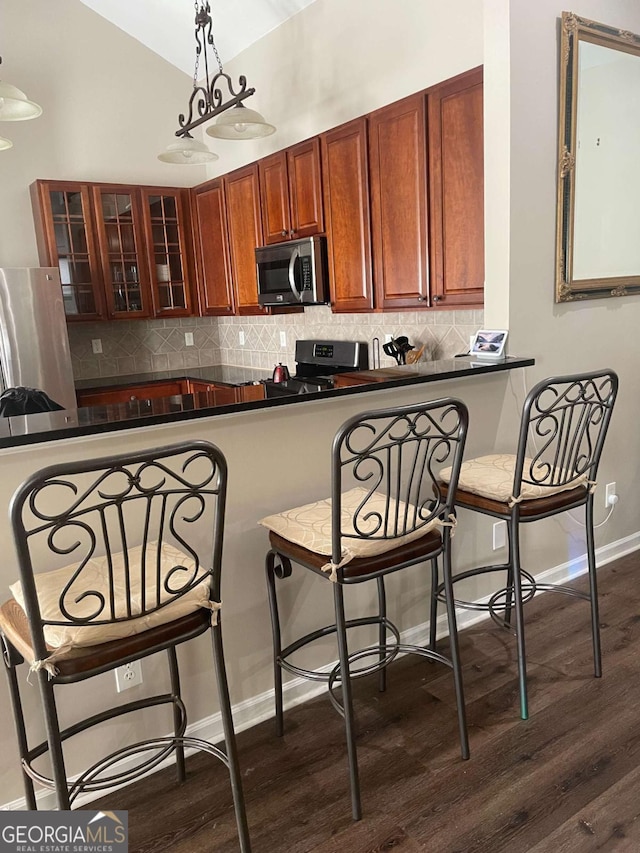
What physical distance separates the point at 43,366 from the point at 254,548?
243cm

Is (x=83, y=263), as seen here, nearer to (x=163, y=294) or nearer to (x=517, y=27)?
(x=163, y=294)

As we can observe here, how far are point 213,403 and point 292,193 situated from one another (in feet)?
7.31

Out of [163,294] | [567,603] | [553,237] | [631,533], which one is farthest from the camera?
[163,294]

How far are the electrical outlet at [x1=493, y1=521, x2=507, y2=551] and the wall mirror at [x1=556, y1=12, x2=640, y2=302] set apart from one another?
3.18ft

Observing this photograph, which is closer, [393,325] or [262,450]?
[262,450]

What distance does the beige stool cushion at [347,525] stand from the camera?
1681 millimetres

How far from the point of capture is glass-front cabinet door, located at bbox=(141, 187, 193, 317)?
4555 mm

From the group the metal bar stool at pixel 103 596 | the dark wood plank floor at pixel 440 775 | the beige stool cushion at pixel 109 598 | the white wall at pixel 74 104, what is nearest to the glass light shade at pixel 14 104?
the metal bar stool at pixel 103 596

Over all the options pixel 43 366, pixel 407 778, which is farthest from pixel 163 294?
pixel 407 778

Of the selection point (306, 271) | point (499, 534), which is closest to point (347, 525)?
point (499, 534)

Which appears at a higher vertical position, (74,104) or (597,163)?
(74,104)

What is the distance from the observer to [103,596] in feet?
4.45

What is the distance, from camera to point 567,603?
280 centimetres

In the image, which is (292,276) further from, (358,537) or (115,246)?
(358,537)
